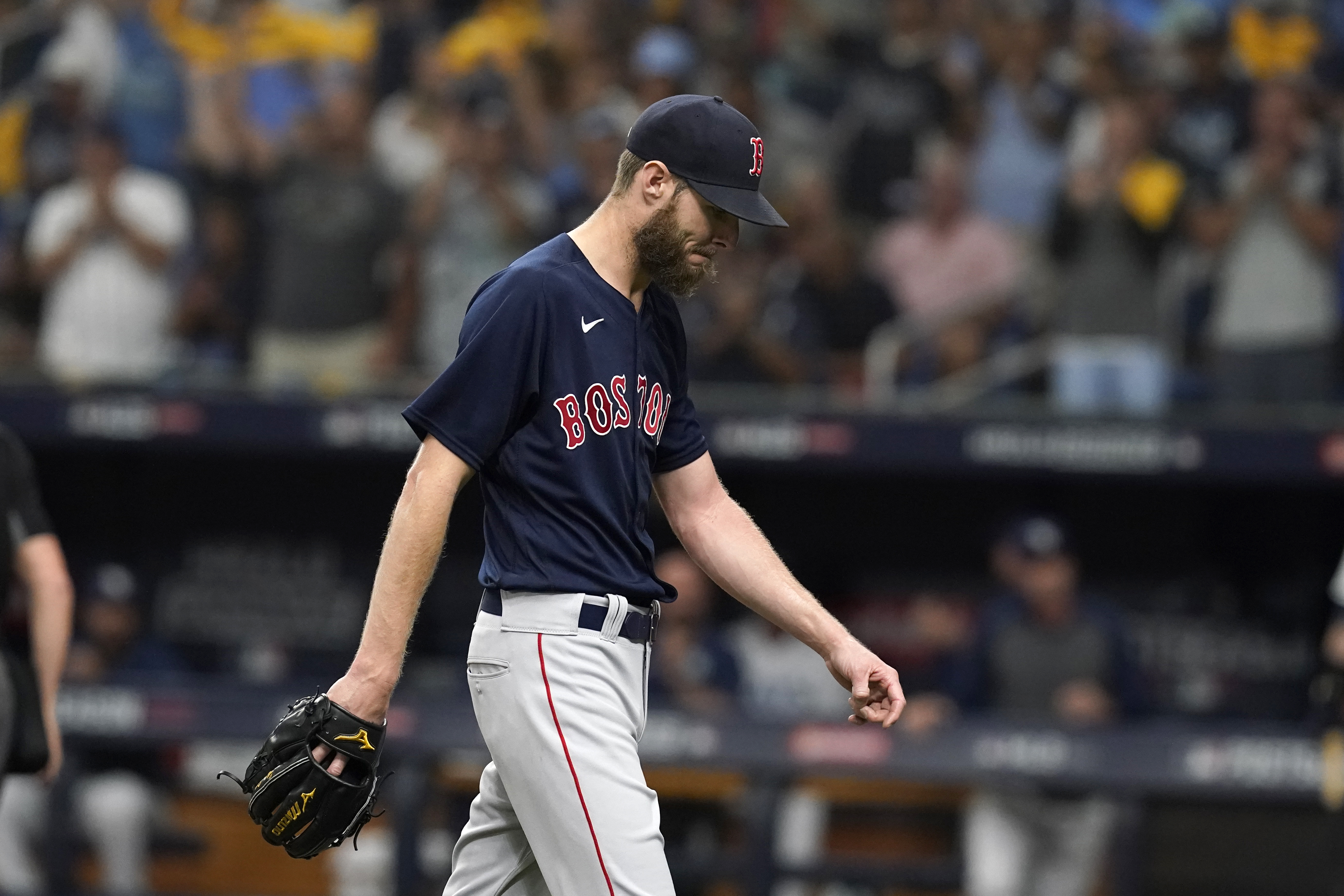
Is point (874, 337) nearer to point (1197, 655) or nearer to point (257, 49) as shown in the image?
point (1197, 655)

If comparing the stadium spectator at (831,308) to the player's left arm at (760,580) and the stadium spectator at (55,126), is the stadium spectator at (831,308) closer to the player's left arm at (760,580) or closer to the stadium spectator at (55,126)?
the stadium spectator at (55,126)

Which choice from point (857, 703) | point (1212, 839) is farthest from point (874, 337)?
point (857, 703)

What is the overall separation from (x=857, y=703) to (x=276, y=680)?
202 inches

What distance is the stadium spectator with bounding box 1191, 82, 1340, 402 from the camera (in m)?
7.15

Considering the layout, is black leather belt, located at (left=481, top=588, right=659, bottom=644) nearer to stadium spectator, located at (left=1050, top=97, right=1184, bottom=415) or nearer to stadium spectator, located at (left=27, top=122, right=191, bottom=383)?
stadium spectator, located at (left=1050, top=97, right=1184, bottom=415)

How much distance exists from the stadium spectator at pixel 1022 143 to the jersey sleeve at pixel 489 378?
5.24 metres

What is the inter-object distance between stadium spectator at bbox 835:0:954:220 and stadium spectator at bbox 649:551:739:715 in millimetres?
2019

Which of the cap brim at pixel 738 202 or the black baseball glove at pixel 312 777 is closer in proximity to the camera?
the black baseball glove at pixel 312 777

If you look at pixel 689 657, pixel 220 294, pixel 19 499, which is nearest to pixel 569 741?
pixel 19 499

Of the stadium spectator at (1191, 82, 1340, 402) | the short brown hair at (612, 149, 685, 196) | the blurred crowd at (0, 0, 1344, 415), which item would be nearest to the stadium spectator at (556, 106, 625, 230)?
the blurred crowd at (0, 0, 1344, 415)

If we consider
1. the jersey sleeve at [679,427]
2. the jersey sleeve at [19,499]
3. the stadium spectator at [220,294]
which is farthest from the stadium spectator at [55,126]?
the jersey sleeve at [679,427]

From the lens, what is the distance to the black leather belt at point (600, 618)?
3127mm

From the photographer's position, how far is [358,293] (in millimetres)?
7949

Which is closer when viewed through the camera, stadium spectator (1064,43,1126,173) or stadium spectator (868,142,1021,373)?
stadium spectator (868,142,1021,373)
